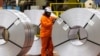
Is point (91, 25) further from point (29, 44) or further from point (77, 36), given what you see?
point (29, 44)

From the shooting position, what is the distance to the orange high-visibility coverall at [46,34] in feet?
26.0

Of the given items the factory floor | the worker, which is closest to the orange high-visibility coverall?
the worker

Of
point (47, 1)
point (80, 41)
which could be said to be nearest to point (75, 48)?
point (80, 41)

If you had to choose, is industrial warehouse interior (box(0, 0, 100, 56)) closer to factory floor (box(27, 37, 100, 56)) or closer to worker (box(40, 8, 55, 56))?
factory floor (box(27, 37, 100, 56))

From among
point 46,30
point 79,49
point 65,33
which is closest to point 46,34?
point 46,30

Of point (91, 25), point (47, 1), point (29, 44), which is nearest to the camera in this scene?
point (91, 25)

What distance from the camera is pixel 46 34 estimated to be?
804 cm

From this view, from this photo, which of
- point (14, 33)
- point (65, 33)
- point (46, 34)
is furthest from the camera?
point (46, 34)

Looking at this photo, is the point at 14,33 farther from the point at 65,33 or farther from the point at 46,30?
the point at 46,30

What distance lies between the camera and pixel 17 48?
6.24m

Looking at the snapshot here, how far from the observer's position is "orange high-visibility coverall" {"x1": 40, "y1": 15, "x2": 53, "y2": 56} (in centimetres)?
791

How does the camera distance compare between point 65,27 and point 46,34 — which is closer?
point 65,27

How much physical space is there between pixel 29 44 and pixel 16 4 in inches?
370

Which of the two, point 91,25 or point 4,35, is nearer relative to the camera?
point 91,25
